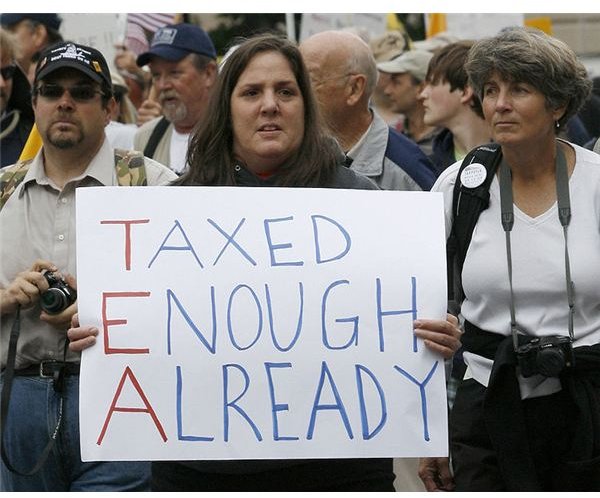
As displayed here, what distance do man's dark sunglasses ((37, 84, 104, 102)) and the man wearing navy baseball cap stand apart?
2245mm

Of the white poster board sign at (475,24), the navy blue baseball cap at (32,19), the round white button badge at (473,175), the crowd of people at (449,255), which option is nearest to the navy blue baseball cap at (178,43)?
the navy blue baseball cap at (32,19)

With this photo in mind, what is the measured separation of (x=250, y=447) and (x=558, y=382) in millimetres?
1006

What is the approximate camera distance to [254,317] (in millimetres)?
3752

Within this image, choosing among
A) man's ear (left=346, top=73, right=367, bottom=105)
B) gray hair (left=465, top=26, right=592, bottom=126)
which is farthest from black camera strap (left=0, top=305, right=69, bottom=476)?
man's ear (left=346, top=73, right=367, bottom=105)

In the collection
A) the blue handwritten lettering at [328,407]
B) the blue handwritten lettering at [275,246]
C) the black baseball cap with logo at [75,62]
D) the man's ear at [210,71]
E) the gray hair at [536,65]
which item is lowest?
the blue handwritten lettering at [328,407]

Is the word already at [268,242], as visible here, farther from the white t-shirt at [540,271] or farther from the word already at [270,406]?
the white t-shirt at [540,271]

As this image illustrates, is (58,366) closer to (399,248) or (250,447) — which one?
(250,447)

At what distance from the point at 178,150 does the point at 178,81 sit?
399 millimetres

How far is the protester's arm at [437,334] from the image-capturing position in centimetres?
372

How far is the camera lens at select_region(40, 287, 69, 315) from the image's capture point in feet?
13.7

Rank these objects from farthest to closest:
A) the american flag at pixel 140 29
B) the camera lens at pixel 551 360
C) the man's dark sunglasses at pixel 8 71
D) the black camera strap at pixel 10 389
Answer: the american flag at pixel 140 29, the man's dark sunglasses at pixel 8 71, the black camera strap at pixel 10 389, the camera lens at pixel 551 360

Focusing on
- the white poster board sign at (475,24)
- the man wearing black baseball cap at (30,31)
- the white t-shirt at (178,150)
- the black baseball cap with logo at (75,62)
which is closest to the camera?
the black baseball cap with logo at (75,62)

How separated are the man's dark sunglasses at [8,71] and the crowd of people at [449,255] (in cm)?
143

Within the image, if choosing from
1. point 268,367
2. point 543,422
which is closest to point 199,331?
point 268,367
